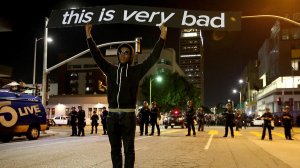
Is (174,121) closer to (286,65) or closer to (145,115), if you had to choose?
(145,115)

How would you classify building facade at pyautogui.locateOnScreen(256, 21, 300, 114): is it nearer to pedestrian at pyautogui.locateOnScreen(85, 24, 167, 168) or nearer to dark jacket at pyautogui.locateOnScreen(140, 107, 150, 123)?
dark jacket at pyautogui.locateOnScreen(140, 107, 150, 123)

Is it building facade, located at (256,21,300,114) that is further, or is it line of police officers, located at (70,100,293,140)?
building facade, located at (256,21,300,114)

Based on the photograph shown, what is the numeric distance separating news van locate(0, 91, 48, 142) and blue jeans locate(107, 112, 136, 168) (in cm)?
1387

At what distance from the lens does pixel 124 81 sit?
4.93 m

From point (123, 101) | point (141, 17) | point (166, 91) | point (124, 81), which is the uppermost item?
point (166, 91)

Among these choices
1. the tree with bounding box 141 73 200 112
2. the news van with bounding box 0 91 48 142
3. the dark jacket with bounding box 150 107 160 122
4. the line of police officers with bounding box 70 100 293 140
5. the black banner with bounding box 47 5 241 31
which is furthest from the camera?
the tree with bounding box 141 73 200 112

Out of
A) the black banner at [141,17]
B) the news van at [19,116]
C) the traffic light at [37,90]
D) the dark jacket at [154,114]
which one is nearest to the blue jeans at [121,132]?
the black banner at [141,17]

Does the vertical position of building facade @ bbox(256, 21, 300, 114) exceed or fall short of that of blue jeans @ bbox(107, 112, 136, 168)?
it exceeds it

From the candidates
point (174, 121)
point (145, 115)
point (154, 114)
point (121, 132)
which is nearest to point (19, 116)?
point (145, 115)

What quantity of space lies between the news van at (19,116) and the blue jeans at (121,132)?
13867 millimetres

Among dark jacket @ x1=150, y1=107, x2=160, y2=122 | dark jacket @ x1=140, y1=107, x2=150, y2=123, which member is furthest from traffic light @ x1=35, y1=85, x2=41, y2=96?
dark jacket @ x1=150, y1=107, x2=160, y2=122

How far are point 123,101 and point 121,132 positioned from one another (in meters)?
0.38

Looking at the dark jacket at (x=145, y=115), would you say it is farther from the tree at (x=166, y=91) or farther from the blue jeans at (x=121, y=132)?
the tree at (x=166, y=91)

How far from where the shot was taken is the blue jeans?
4.85 m
